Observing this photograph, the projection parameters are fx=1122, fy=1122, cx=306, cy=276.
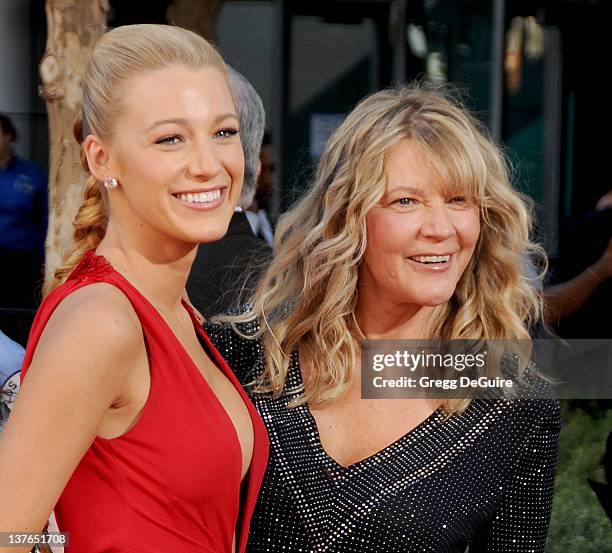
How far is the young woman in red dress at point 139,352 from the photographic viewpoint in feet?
4.93

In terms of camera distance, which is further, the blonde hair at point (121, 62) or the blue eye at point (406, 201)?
the blue eye at point (406, 201)

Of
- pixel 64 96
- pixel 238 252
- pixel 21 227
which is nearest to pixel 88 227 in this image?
pixel 238 252

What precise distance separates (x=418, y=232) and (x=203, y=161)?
70cm

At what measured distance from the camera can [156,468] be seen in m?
1.61

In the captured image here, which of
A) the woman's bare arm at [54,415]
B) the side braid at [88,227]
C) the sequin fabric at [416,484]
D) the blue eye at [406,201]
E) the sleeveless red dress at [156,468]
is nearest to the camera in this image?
the woman's bare arm at [54,415]

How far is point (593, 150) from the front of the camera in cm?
796

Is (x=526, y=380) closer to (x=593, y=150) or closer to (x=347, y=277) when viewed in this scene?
(x=347, y=277)

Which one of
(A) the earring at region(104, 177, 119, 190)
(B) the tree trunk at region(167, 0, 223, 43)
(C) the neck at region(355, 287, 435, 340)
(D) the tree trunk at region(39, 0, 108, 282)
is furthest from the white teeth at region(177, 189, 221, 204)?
(B) the tree trunk at region(167, 0, 223, 43)

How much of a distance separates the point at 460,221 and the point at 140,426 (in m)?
0.96

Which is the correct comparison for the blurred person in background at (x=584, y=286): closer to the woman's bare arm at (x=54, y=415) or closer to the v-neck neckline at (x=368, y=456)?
the v-neck neckline at (x=368, y=456)

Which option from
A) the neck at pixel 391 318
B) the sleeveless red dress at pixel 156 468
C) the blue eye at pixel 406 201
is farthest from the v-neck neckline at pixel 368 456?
the sleeveless red dress at pixel 156 468

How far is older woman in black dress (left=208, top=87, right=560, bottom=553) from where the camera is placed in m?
2.25

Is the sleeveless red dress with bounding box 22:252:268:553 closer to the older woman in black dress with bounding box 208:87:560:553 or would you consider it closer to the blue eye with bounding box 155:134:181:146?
the blue eye with bounding box 155:134:181:146

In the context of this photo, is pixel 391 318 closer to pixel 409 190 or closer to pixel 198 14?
pixel 409 190
